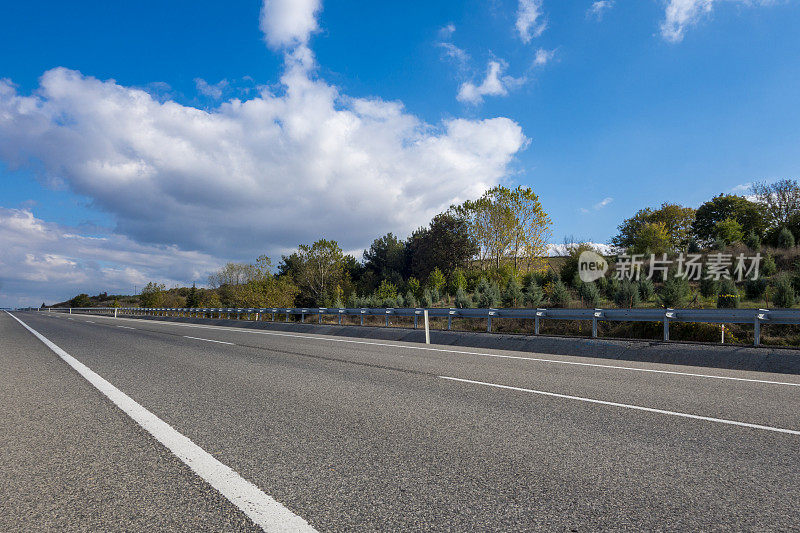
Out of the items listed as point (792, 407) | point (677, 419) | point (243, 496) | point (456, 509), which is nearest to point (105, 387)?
point (243, 496)

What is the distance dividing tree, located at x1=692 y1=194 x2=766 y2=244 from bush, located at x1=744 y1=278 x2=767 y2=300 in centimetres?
3649

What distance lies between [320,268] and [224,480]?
54.4m

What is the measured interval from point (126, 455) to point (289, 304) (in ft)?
137

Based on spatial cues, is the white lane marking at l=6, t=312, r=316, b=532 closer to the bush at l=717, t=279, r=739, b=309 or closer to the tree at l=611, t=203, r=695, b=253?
the bush at l=717, t=279, r=739, b=309

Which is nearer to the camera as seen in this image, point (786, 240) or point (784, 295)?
point (784, 295)

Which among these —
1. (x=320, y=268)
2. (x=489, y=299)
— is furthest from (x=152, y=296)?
(x=489, y=299)

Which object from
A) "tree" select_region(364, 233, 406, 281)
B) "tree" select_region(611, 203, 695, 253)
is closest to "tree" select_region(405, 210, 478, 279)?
"tree" select_region(364, 233, 406, 281)

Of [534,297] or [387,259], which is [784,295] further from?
[387,259]

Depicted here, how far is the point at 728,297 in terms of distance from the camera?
21438mm

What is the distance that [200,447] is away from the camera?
13.1 ft

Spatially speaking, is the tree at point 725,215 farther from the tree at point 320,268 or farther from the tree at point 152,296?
the tree at point 152,296

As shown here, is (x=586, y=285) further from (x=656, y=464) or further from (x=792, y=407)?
(x=656, y=464)

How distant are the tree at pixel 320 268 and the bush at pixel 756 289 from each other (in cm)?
4187

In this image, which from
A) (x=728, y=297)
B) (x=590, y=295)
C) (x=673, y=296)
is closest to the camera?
(x=673, y=296)
